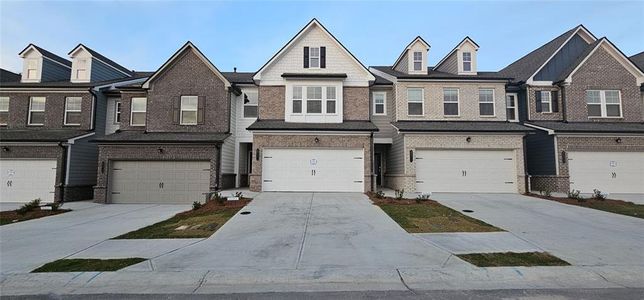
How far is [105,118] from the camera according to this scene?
20.4 metres

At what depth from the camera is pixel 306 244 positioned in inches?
321

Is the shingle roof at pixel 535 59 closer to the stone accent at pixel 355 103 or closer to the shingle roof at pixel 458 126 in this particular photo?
the shingle roof at pixel 458 126

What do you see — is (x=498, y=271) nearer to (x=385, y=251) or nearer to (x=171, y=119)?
(x=385, y=251)

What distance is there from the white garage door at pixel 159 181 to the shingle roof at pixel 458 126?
10553 mm

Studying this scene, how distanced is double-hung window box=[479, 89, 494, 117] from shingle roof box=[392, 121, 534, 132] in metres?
0.60

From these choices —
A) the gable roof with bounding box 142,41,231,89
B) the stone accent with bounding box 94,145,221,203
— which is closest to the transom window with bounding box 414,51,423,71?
the gable roof with bounding box 142,41,231,89

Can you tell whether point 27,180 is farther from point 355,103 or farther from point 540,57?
point 540,57

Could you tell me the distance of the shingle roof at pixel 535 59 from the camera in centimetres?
2036

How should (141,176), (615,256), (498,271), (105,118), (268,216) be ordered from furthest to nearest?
(105,118)
(141,176)
(268,216)
(615,256)
(498,271)

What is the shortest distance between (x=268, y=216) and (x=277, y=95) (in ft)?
29.0

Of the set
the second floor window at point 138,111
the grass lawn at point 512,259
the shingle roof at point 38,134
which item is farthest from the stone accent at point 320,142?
the shingle roof at point 38,134

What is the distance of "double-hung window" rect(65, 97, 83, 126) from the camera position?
19.5 m

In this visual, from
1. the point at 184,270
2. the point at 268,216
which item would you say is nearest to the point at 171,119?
the point at 268,216

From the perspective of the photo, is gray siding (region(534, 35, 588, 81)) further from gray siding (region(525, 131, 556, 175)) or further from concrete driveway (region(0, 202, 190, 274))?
concrete driveway (region(0, 202, 190, 274))
